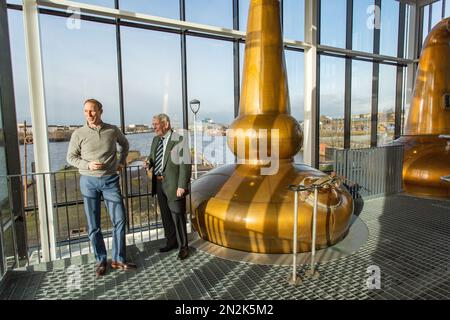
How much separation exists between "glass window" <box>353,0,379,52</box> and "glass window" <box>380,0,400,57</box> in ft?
1.29

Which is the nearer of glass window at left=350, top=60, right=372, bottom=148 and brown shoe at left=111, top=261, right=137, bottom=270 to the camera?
brown shoe at left=111, top=261, right=137, bottom=270

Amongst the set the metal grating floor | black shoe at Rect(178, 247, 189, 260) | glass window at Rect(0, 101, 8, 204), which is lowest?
the metal grating floor

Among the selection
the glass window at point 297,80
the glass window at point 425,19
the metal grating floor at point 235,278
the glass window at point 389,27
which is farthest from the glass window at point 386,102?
the metal grating floor at point 235,278

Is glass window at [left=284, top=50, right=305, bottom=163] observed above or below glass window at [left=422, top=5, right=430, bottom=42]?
below

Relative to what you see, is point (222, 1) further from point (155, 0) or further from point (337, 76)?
point (337, 76)

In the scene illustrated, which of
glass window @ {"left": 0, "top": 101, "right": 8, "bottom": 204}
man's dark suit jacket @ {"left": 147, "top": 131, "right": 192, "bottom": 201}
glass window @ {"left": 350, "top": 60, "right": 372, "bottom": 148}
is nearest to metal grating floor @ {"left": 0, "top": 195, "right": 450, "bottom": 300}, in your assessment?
man's dark suit jacket @ {"left": 147, "top": 131, "right": 192, "bottom": 201}

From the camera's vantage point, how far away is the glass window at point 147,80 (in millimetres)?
6082

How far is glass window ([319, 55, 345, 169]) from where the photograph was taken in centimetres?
855

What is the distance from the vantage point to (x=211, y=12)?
6.80 meters

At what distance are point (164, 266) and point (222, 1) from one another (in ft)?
20.3

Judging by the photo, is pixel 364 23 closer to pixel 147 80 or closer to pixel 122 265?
pixel 147 80

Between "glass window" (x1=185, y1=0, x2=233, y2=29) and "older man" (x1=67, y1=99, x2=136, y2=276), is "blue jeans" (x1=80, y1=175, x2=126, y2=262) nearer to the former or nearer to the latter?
"older man" (x1=67, y1=99, x2=136, y2=276)

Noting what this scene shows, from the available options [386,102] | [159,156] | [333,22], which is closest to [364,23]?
[333,22]

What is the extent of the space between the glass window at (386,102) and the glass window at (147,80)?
7048mm
